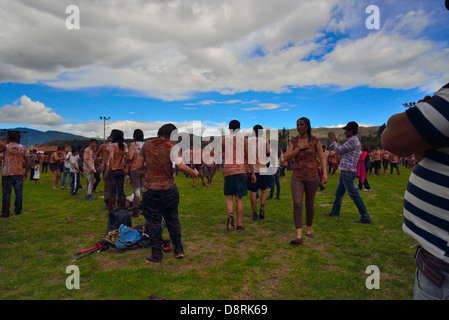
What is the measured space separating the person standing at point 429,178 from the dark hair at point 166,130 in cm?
378

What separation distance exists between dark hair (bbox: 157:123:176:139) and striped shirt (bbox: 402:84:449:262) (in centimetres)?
387

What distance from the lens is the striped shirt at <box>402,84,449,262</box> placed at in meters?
1.31

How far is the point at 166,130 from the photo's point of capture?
476 cm

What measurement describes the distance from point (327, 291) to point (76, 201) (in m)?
10.2

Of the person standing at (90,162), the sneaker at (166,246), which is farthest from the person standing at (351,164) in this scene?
the person standing at (90,162)

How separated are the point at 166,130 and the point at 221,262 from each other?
253 cm

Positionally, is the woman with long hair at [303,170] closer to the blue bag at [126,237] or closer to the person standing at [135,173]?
the blue bag at [126,237]

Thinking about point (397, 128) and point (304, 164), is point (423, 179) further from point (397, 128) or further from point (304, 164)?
point (304, 164)

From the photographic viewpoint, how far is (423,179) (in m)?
1.51

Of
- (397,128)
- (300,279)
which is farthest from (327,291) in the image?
(397,128)

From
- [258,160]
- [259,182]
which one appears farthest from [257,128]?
[259,182]

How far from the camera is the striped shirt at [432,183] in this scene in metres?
1.31

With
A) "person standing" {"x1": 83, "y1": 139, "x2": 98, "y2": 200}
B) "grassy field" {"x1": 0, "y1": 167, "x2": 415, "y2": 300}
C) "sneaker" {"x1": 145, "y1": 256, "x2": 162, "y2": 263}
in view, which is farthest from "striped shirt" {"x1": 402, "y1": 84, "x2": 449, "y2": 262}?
"person standing" {"x1": 83, "y1": 139, "x2": 98, "y2": 200}

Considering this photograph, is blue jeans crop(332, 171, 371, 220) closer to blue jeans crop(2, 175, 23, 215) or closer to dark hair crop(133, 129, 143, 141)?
dark hair crop(133, 129, 143, 141)
